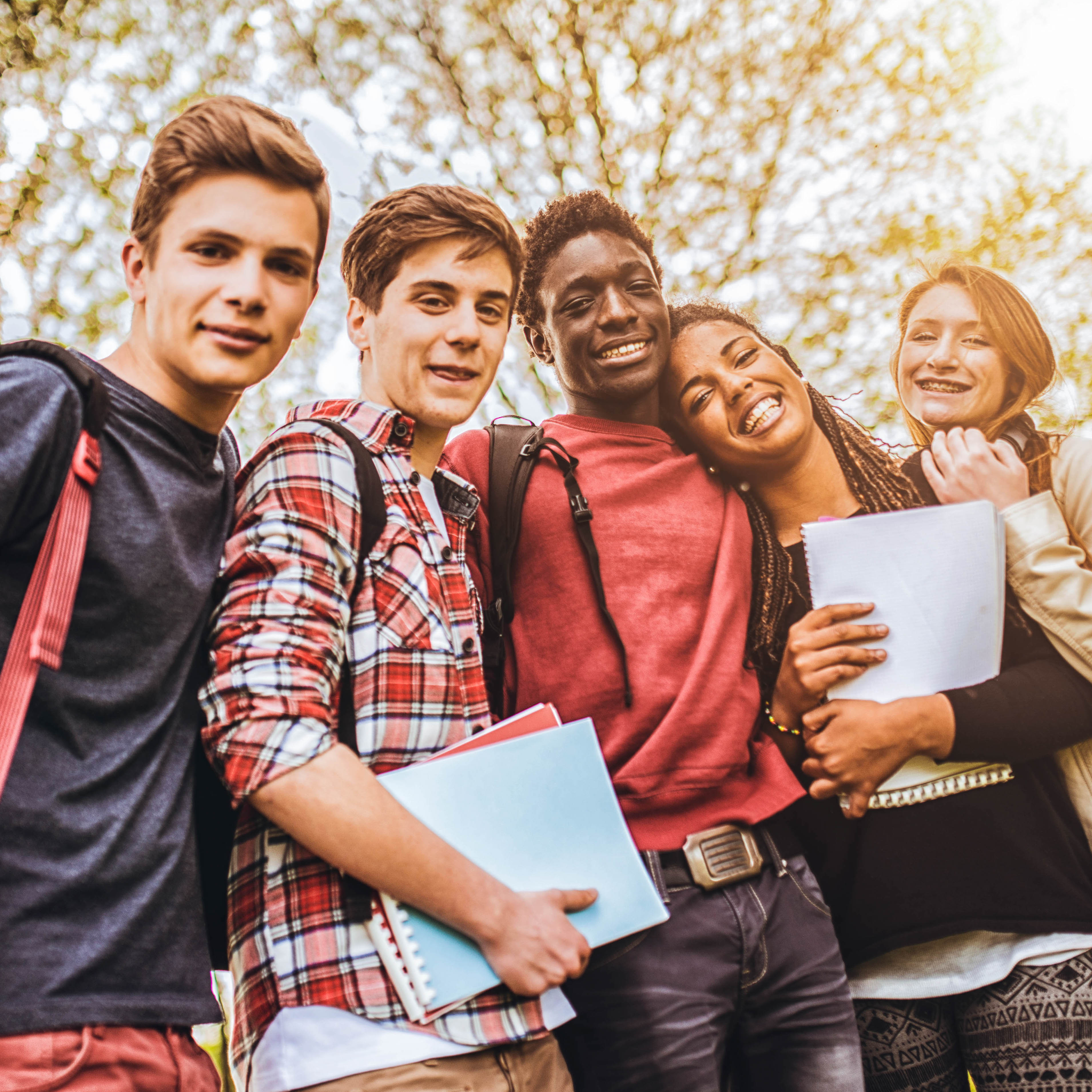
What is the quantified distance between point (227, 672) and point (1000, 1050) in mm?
1759

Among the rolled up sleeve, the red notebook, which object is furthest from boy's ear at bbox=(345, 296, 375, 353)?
the red notebook

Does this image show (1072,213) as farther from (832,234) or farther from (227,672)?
(227,672)

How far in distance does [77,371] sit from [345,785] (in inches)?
27.1

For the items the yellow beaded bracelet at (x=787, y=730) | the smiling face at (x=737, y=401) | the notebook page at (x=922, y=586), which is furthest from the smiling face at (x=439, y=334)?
the yellow beaded bracelet at (x=787, y=730)

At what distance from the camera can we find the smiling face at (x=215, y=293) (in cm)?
140

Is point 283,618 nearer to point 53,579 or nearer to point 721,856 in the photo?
point 53,579

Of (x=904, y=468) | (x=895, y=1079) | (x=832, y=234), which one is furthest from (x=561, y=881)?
(x=832, y=234)

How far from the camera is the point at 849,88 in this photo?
8.55 ft

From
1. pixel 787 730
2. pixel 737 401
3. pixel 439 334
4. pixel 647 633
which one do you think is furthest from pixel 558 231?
pixel 787 730

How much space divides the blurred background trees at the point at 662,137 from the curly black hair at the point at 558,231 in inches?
8.8

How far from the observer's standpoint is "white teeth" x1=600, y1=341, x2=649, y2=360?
217 centimetres

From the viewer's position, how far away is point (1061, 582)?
1.98 metres

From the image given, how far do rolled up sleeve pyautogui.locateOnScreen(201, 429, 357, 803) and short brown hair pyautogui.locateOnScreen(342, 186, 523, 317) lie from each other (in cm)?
48

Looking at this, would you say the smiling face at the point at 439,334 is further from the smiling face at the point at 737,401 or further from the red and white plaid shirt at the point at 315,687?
the smiling face at the point at 737,401
